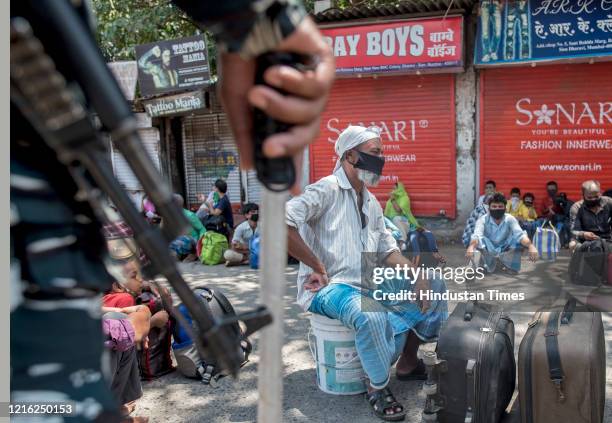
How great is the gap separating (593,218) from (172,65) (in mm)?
7747

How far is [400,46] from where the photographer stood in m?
9.39

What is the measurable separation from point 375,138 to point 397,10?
244 inches

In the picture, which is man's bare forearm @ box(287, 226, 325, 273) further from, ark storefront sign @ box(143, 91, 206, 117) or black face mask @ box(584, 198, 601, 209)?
ark storefront sign @ box(143, 91, 206, 117)

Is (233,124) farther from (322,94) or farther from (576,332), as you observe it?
(576,332)

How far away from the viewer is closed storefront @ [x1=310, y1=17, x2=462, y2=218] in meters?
9.23

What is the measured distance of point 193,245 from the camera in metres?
9.22

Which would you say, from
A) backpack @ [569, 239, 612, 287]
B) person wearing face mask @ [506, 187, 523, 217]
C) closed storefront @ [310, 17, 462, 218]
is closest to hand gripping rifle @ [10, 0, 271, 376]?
backpack @ [569, 239, 612, 287]

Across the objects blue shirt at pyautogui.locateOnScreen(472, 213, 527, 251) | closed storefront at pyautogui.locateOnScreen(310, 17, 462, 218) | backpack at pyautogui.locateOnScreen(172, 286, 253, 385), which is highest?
closed storefront at pyautogui.locateOnScreen(310, 17, 462, 218)

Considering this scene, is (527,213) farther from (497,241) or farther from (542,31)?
(542,31)

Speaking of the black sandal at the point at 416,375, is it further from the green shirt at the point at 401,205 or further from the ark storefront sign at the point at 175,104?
the ark storefront sign at the point at 175,104

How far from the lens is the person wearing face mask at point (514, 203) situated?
9.05 metres

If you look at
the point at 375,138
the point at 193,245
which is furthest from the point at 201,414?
the point at 193,245

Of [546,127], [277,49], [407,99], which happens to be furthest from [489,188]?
[277,49]

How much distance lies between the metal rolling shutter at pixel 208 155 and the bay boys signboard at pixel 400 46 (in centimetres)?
371
